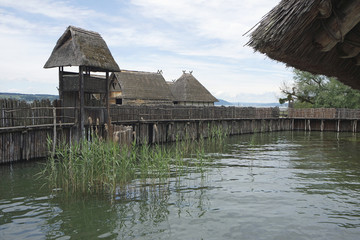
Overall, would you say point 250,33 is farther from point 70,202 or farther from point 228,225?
point 70,202

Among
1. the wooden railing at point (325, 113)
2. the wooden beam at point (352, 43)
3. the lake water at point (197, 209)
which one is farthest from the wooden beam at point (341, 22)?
the wooden railing at point (325, 113)

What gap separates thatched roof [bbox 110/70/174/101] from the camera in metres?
34.8

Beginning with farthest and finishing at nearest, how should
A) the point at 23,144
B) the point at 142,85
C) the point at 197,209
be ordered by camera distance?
the point at 142,85 < the point at 23,144 < the point at 197,209

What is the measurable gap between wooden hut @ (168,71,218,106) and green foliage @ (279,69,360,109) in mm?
11810

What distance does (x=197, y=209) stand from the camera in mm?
8867

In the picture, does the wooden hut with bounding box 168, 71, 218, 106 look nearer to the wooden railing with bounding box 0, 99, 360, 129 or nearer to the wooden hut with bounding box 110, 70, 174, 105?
the wooden hut with bounding box 110, 70, 174, 105

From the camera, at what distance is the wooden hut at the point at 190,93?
4069cm

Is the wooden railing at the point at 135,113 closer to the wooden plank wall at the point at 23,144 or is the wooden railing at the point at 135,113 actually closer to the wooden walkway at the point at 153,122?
the wooden walkway at the point at 153,122

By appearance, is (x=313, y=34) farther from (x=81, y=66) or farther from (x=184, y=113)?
(x=184, y=113)

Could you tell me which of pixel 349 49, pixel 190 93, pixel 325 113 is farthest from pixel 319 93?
pixel 349 49

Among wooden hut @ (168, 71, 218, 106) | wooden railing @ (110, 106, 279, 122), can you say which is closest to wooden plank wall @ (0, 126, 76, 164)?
wooden railing @ (110, 106, 279, 122)

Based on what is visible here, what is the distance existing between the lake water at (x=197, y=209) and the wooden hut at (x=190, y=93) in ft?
89.8

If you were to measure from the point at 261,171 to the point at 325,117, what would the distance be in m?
28.6

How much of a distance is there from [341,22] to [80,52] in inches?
605
